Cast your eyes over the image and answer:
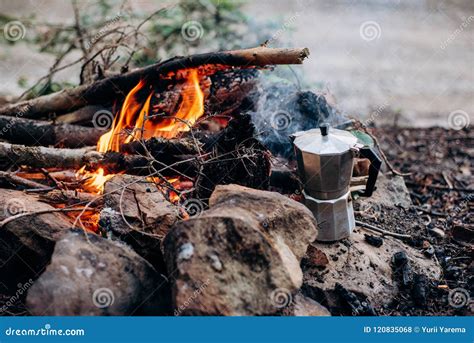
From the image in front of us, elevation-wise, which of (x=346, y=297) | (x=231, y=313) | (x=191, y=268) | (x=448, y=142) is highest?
(x=191, y=268)

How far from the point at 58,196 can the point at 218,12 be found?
419cm

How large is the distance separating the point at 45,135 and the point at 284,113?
6.60 ft

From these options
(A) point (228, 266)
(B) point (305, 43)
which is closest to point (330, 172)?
(A) point (228, 266)

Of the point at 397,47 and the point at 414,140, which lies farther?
the point at 397,47

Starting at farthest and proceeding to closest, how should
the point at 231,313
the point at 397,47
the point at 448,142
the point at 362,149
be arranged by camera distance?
the point at 397,47
the point at 448,142
the point at 362,149
the point at 231,313

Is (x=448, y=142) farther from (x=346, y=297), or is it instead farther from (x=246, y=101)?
(x=346, y=297)

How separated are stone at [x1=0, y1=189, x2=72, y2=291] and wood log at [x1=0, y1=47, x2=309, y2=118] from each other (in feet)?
4.42

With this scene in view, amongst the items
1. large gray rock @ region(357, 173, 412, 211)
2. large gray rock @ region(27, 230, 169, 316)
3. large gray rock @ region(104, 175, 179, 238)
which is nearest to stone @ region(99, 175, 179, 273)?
large gray rock @ region(104, 175, 179, 238)

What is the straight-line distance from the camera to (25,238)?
3221 millimetres

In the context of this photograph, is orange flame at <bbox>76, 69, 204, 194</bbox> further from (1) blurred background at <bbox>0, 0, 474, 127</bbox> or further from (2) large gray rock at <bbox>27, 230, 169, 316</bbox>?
(2) large gray rock at <bbox>27, 230, 169, 316</bbox>

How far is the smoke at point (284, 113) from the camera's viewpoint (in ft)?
13.7

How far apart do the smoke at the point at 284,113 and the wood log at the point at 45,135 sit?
4.48 ft

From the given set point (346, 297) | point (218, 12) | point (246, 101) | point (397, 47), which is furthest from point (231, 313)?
point (397, 47)

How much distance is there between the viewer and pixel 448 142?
618 cm
